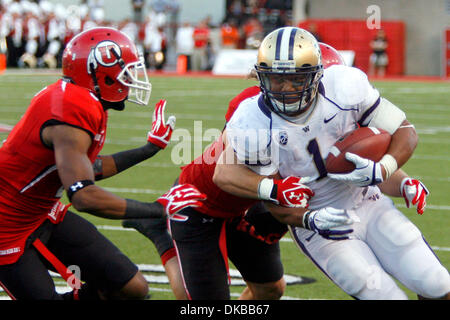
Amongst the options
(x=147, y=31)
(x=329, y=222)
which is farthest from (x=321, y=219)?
(x=147, y=31)

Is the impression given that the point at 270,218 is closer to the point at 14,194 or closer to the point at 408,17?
the point at 14,194

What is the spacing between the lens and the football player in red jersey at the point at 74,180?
3604 millimetres

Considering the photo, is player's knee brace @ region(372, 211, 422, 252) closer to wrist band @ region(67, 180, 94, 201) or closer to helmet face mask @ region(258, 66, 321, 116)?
helmet face mask @ region(258, 66, 321, 116)

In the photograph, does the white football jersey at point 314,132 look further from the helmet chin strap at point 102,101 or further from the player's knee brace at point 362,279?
the helmet chin strap at point 102,101

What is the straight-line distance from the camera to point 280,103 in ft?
12.3

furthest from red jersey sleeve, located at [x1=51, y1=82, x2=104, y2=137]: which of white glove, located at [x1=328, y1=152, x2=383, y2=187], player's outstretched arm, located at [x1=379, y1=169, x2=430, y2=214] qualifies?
player's outstretched arm, located at [x1=379, y1=169, x2=430, y2=214]

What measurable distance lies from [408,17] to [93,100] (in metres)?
21.6

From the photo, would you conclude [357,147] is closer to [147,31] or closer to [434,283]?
[434,283]

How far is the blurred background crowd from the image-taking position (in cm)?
2609

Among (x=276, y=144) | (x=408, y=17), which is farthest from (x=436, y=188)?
(x=408, y=17)

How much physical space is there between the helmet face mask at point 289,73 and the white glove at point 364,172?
33 cm

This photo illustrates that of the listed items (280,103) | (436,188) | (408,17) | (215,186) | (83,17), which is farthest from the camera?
(83,17)

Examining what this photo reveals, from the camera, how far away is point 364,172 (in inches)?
143

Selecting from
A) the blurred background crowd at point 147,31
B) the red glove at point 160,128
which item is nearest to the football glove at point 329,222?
the red glove at point 160,128
